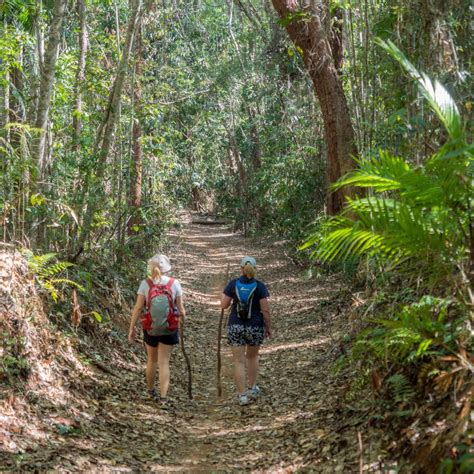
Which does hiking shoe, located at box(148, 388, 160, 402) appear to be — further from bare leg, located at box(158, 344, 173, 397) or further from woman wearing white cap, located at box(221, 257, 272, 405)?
woman wearing white cap, located at box(221, 257, 272, 405)

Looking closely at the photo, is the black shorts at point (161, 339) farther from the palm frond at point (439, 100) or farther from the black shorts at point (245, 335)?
the palm frond at point (439, 100)

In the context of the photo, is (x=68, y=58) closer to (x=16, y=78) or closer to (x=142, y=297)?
(x=16, y=78)

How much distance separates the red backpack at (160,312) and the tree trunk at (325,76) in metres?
4.80

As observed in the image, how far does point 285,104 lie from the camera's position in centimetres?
2073

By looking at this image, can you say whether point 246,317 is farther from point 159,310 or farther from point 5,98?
point 5,98

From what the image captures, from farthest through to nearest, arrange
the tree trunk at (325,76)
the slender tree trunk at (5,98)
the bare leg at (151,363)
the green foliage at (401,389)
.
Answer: the slender tree trunk at (5,98) → the tree trunk at (325,76) → the bare leg at (151,363) → the green foliage at (401,389)

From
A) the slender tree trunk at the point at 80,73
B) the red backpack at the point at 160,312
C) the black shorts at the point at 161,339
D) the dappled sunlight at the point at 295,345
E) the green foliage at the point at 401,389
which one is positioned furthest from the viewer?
the slender tree trunk at the point at 80,73

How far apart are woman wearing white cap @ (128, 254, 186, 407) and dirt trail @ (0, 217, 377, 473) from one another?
0.67 m

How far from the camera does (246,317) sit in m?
8.40

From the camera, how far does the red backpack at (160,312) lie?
804cm

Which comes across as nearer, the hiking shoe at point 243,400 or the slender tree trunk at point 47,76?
the hiking shoe at point 243,400

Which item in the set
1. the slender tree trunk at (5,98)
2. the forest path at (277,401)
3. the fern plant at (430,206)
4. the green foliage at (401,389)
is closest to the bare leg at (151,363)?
the forest path at (277,401)

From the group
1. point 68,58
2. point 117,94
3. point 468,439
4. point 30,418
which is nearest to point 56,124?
point 68,58

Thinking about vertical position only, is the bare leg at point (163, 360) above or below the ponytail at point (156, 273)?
below
